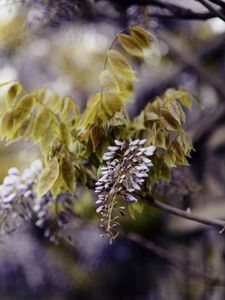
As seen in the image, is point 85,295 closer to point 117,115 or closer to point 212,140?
point 212,140

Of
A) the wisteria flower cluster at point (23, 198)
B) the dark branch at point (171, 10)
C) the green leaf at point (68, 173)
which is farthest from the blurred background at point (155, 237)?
the green leaf at point (68, 173)

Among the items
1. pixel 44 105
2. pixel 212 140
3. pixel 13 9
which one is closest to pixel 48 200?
pixel 44 105

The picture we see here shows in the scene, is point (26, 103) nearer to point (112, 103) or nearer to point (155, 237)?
point (112, 103)

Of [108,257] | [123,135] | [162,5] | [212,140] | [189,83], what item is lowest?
[108,257]

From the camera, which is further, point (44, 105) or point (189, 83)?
point (189, 83)

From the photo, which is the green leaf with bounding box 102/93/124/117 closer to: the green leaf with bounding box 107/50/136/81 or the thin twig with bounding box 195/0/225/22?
the green leaf with bounding box 107/50/136/81

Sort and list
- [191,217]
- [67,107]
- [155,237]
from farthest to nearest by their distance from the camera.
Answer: [155,237]
[67,107]
[191,217]

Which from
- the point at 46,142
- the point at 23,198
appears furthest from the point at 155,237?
the point at 46,142
